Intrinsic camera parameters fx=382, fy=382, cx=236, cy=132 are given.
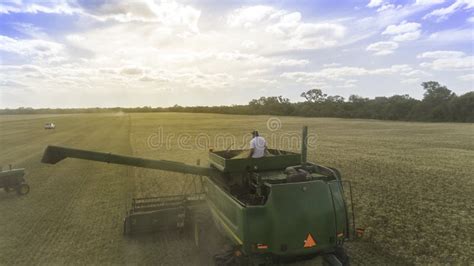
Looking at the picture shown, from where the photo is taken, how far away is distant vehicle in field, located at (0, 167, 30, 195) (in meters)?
14.7

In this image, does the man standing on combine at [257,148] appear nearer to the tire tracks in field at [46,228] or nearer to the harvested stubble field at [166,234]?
the harvested stubble field at [166,234]

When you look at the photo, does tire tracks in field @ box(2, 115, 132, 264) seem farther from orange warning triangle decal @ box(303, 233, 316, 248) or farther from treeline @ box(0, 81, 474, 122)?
treeline @ box(0, 81, 474, 122)

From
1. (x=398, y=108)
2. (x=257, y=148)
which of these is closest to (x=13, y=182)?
(x=257, y=148)

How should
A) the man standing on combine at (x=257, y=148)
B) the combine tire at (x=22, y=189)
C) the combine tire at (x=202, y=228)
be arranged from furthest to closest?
the combine tire at (x=22, y=189) < the combine tire at (x=202, y=228) < the man standing on combine at (x=257, y=148)

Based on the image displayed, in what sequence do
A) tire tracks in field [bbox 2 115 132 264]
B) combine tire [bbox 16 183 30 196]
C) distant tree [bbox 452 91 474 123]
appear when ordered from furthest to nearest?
1. distant tree [bbox 452 91 474 123]
2. combine tire [bbox 16 183 30 196]
3. tire tracks in field [bbox 2 115 132 264]

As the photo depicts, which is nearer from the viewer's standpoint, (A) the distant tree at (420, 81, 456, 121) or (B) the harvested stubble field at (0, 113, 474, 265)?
(B) the harvested stubble field at (0, 113, 474, 265)

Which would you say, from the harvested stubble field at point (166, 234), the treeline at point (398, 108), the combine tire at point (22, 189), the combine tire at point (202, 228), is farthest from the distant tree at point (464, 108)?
the combine tire at point (22, 189)

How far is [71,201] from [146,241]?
5.25 metres

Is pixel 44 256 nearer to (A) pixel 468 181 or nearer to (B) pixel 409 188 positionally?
(B) pixel 409 188

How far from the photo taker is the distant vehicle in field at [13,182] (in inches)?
577

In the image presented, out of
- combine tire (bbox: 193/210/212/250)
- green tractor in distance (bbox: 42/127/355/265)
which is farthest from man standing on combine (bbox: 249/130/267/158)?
combine tire (bbox: 193/210/212/250)

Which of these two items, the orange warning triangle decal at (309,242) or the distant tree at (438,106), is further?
the distant tree at (438,106)

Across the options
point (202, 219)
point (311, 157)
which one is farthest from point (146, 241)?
point (311, 157)

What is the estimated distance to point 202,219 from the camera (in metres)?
10.4
